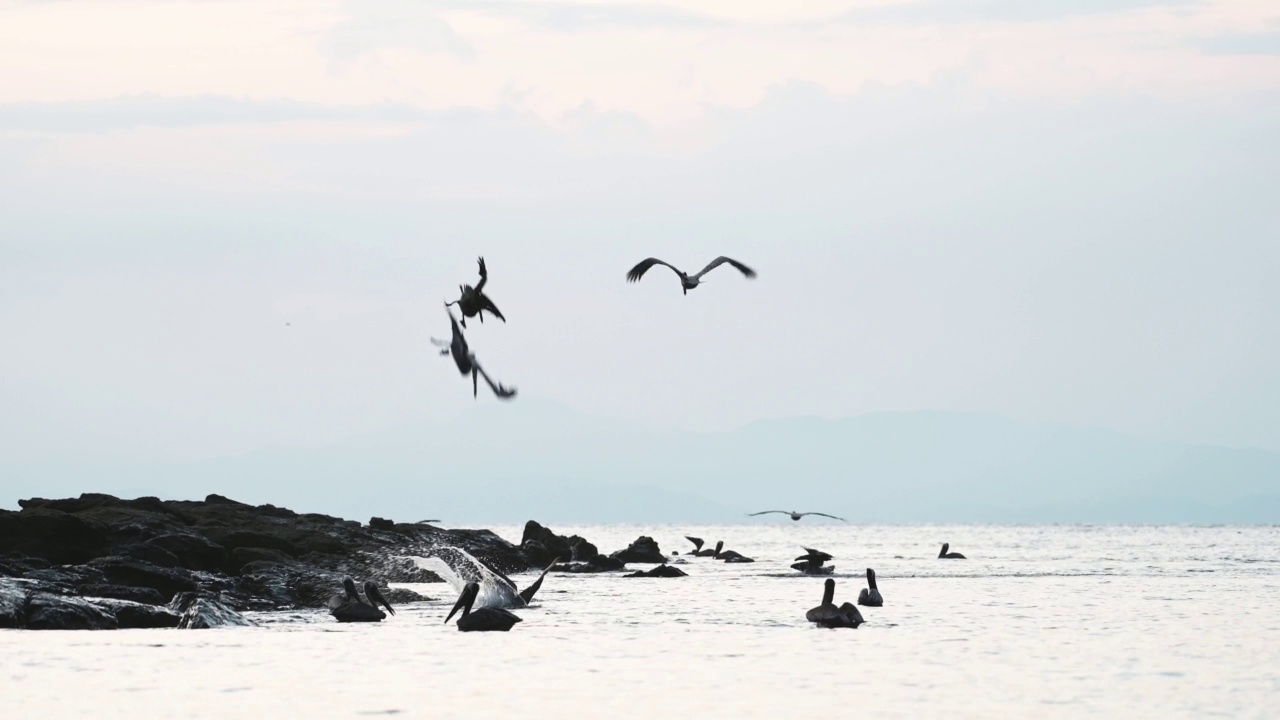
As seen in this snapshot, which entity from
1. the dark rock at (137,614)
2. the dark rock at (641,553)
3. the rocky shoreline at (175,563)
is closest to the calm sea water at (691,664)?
the dark rock at (137,614)

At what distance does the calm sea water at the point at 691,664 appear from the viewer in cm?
1753

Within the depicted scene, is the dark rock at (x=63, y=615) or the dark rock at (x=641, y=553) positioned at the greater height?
the dark rock at (x=641, y=553)

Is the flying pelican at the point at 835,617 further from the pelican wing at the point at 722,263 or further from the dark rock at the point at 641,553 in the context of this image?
the dark rock at the point at 641,553

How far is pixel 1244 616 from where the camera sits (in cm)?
3056

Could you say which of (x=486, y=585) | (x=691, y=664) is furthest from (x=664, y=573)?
(x=691, y=664)

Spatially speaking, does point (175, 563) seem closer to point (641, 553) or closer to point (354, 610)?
point (354, 610)

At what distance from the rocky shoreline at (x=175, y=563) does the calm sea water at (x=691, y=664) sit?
1.21 m

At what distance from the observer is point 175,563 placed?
33.7 m

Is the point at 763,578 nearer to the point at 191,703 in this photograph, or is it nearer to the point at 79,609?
the point at 79,609

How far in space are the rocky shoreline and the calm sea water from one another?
1212mm

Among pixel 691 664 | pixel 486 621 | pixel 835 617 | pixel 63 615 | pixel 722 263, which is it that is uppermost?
pixel 722 263

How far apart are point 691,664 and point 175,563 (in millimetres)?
15805

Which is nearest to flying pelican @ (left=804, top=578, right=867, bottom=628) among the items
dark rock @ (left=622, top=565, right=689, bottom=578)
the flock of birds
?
the flock of birds

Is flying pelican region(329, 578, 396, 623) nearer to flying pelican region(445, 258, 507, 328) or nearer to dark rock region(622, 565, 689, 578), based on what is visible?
flying pelican region(445, 258, 507, 328)
